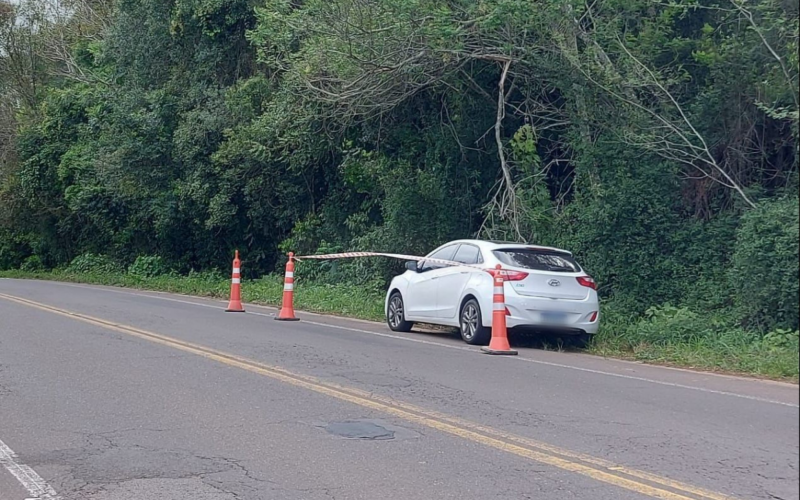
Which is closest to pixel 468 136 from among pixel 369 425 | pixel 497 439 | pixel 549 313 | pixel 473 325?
pixel 473 325

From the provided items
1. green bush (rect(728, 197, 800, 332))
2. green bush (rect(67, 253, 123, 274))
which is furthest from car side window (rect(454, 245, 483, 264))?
green bush (rect(67, 253, 123, 274))

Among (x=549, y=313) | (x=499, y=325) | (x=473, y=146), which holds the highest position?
(x=473, y=146)

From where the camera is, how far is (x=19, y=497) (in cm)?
652

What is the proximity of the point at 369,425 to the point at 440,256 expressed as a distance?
24.0ft

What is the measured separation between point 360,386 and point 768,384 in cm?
445

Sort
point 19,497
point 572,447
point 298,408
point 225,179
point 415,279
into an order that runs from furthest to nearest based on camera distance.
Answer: point 225,179
point 415,279
point 298,408
point 572,447
point 19,497

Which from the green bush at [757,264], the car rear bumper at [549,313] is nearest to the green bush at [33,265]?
the car rear bumper at [549,313]

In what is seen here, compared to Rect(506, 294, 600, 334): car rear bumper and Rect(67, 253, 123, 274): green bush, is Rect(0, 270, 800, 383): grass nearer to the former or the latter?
Rect(506, 294, 600, 334): car rear bumper

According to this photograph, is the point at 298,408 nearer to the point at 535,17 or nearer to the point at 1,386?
the point at 1,386

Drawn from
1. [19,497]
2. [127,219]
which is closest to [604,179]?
[19,497]

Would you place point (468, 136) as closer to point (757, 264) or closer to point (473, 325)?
point (473, 325)

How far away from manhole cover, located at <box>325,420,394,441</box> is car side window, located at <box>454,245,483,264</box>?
6.02 m

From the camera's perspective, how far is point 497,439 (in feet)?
25.8

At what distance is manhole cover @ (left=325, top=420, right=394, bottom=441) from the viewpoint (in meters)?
8.08
